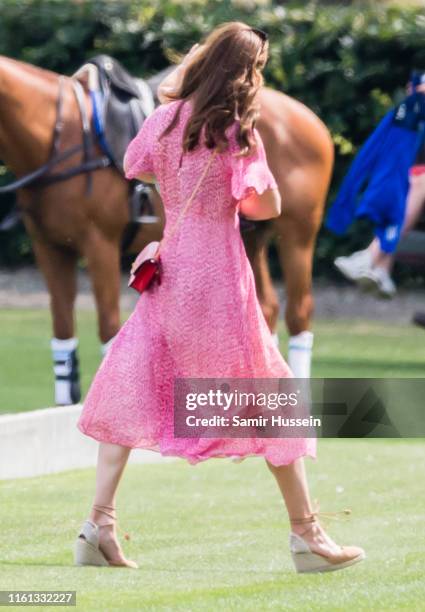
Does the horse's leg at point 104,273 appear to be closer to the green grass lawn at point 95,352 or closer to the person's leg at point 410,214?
the green grass lawn at point 95,352

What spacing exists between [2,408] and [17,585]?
524cm

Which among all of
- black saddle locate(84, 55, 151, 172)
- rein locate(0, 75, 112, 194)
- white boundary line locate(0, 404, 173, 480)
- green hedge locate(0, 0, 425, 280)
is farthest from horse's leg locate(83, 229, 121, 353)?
green hedge locate(0, 0, 425, 280)

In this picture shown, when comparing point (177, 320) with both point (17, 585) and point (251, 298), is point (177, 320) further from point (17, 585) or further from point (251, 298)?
point (17, 585)

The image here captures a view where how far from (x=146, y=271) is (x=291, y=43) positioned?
1184 centimetres

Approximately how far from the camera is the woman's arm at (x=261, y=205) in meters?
5.84

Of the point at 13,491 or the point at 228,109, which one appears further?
the point at 13,491

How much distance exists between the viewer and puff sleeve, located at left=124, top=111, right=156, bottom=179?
5.90 meters

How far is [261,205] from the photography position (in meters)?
A: 5.87

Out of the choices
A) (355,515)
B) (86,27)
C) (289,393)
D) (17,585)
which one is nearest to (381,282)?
(355,515)

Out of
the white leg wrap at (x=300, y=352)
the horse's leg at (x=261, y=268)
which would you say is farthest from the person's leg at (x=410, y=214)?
the horse's leg at (x=261, y=268)

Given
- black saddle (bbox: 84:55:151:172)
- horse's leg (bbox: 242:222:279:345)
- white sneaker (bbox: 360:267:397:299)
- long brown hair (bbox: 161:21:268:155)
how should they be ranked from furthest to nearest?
horse's leg (bbox: 242:222:279:345) < black saddle (bbox: 84:55:151:172) < white sneaker (bbox: 360:267:397:299) < long brown hair (bbox: 161:21:268:155)

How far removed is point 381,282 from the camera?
8.49 m

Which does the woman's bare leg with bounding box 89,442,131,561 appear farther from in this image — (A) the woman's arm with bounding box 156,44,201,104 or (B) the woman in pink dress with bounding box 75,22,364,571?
(A) the woman's arm with bounding box 156,44,201,104

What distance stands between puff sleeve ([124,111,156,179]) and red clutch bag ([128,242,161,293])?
0.28 metres
